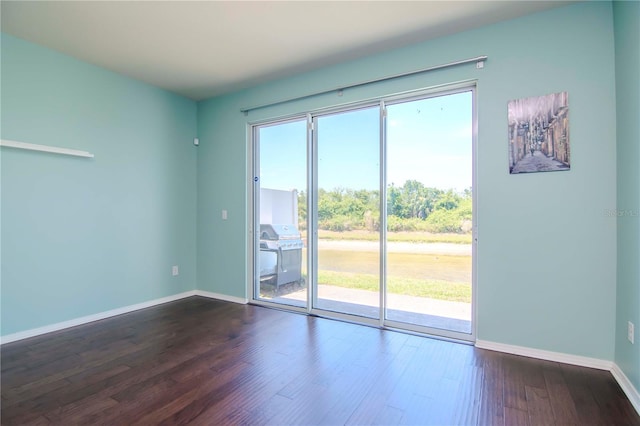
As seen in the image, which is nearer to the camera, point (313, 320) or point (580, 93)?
point (580, 93)

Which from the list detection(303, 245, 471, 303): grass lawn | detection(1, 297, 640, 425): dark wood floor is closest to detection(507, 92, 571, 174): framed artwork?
detection(303, 245, 471, 303): grass lawn

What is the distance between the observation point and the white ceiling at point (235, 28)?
2.44 m

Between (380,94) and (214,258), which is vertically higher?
(380,94)

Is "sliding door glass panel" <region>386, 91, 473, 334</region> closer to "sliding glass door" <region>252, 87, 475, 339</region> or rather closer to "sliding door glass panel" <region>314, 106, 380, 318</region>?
"sliding glass door" <region>252, 87, 475, 339</region>

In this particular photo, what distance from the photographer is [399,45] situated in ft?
9.95

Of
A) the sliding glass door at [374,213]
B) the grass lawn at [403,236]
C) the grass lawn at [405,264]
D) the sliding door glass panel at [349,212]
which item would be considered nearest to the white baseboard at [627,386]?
the sliding glass door at [374,213]

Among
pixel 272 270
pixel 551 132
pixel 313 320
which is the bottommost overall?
pixel 313 320

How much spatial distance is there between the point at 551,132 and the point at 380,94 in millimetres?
1538

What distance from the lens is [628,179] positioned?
2080mm

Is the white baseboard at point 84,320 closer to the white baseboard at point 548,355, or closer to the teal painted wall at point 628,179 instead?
the white baseboard at point 548,355

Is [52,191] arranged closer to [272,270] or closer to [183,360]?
[183,360]

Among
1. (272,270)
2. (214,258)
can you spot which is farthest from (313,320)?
Result: (214,258)

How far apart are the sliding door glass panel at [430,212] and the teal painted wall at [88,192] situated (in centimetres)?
295

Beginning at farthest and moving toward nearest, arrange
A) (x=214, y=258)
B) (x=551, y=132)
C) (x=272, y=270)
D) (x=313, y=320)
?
(x=214, y=258) < (x=272, y=270) < (x=313, y=320) < (x=551, y=132)
